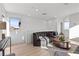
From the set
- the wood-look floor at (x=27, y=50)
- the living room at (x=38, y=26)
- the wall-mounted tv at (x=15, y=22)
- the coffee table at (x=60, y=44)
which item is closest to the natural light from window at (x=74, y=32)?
the living room at (x=38, y=26)

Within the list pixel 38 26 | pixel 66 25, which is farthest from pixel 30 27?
pixel 66 25

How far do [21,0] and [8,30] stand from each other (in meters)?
0.34

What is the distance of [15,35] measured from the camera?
3.16ft

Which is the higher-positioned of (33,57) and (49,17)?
(49,17)

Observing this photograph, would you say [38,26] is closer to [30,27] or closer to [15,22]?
[30,27]

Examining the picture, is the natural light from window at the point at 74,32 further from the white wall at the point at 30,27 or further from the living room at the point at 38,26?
the white wall at the point at 30,27

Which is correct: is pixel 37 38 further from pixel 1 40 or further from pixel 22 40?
pixel 1 40

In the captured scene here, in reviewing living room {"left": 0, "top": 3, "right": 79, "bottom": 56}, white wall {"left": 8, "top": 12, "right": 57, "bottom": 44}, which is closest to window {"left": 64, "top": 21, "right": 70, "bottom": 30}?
living room {"left": 0, "top": 3, "right": 79, "bottom": 56}

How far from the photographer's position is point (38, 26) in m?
1.01

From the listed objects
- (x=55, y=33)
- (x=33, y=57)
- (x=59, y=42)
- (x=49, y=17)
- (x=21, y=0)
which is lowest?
(x=33, y=57)

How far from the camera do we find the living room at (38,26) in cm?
87

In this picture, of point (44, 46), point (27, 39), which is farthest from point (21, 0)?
point (44, 46)

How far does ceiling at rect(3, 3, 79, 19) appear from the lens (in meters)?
0.81

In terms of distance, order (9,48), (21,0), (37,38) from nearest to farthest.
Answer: (21,0), (9,48), (37,38)
